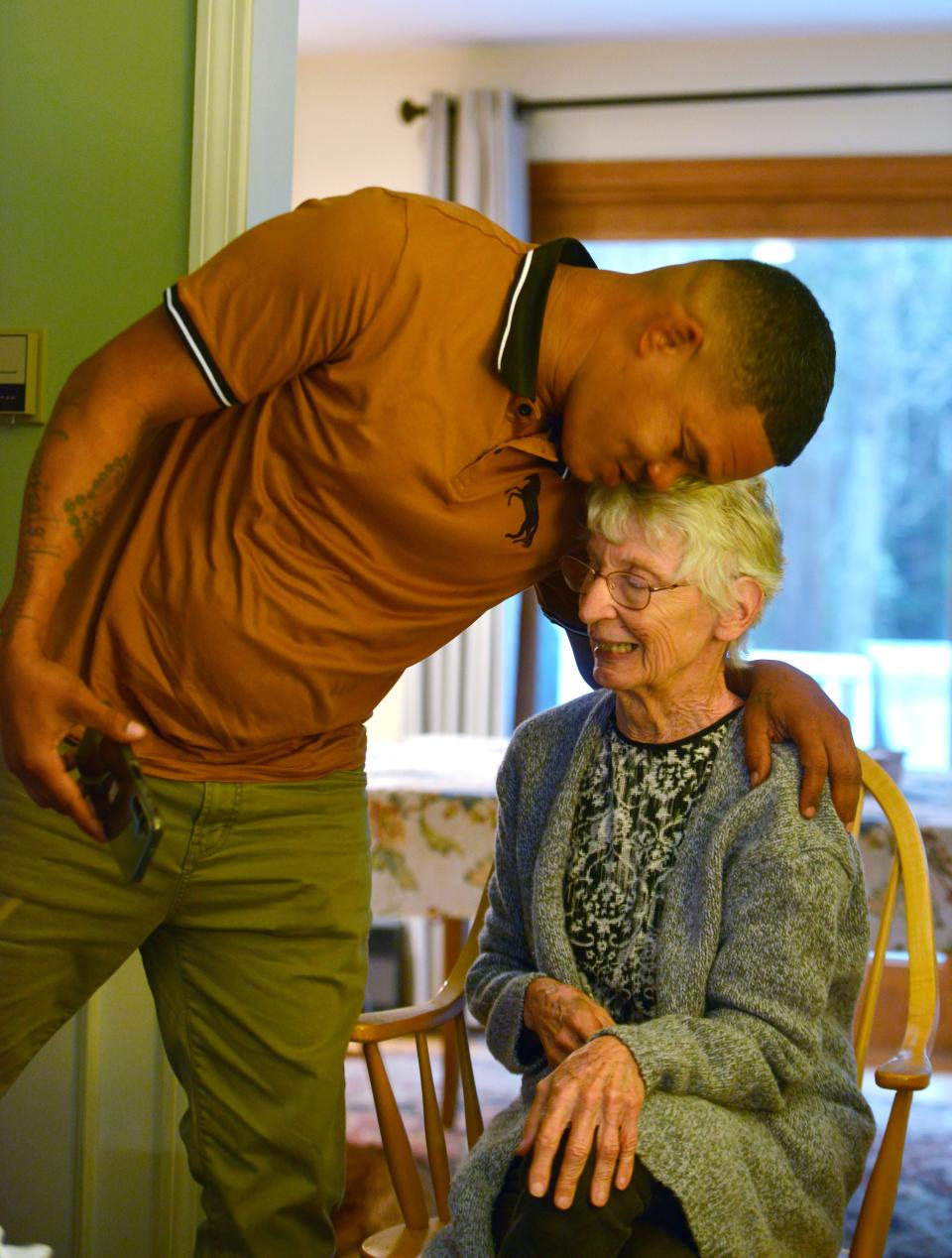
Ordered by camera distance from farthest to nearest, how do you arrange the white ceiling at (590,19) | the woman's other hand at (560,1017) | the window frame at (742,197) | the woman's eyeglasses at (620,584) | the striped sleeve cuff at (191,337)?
1. the window frame at (742,197)
2. the white ceiling at (590,19)
3. the woman's eyeglasses at (620,584)
4. the woman's other hand at (560,1017)
5. the striped sleeve cuff at (191,337)

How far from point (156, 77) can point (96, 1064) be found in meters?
1.29

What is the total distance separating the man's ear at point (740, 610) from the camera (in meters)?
1.56

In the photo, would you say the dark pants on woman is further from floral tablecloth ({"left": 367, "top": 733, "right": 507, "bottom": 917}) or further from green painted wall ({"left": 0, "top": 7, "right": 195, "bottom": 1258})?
floral tablecloth ({"left": 367, "top": 733, "right": 507, "bottom": 917})

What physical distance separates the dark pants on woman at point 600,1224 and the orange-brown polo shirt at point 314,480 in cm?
49

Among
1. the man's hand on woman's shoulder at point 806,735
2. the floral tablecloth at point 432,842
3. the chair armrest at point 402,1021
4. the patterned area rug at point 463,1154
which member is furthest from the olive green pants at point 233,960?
the floral tablecloth at point 432,842

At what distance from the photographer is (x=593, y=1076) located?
1.30 metres

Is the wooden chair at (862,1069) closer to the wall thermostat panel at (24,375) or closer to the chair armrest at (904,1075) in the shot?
the chair armrest at (904,1075)

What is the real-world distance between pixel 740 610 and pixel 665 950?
0.39 metres

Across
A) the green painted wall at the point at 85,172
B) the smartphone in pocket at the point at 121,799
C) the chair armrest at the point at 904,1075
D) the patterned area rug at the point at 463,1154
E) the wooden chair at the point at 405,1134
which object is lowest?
the patterned area rug at the point at 463,1154

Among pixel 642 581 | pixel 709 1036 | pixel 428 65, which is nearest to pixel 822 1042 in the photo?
pixel 709 1036

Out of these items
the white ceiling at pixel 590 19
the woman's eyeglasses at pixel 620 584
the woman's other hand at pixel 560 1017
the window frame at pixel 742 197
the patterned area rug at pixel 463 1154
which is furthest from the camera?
the window frame at pixel 742 197

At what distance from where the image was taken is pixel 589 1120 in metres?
1.27

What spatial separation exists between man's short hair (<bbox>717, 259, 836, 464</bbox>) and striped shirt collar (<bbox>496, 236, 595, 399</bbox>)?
17 cm

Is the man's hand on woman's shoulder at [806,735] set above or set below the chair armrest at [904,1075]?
above
